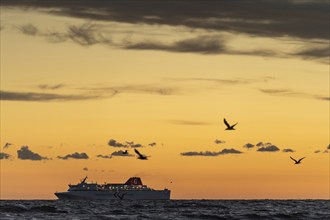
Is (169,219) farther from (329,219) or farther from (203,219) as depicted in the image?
(329,219)

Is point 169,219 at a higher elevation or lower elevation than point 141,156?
lower

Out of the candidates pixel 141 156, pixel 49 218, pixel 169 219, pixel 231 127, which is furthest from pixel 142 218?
pixel 231 127

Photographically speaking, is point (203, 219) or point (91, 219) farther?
point (203, 219)

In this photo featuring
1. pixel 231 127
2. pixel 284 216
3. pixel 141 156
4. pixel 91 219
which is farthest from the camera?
pixel 284 216

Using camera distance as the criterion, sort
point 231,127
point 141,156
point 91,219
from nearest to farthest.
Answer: point 231,127
point 141,156
point 91,219

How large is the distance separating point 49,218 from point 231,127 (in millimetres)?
57056

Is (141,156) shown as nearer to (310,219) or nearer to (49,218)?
(49,218)

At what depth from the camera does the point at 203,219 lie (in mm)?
171875

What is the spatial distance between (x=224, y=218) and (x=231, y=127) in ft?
194

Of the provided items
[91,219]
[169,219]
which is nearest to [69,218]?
[91,219]

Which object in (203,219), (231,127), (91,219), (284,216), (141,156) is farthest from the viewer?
(284,216)

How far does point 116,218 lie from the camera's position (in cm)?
16312

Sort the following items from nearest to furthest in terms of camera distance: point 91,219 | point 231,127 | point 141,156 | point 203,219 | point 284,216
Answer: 1. point 231,127
2. point 141,156
3. point 91,219
4. point 203,219
5. point 284,216

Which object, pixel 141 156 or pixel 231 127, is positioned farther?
pixel 141 156
